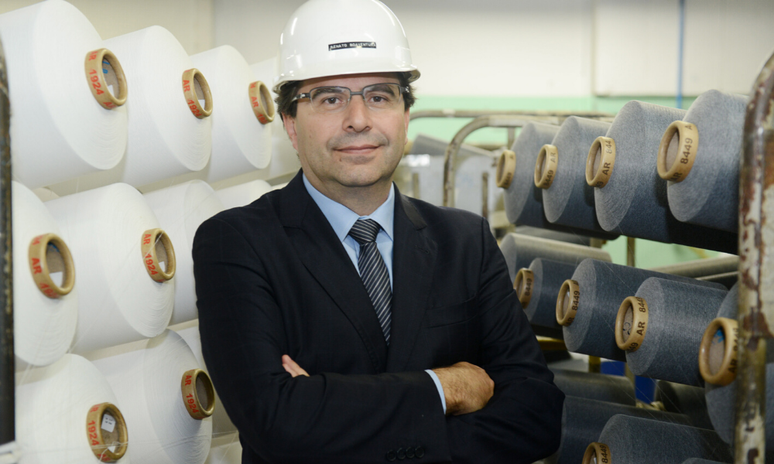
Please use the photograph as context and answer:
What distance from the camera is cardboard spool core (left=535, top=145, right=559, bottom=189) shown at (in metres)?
1.37

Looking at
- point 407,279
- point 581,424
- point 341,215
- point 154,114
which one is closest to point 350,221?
point 341,215

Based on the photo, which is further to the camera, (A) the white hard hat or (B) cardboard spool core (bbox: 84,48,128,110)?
(A) the white hard hat

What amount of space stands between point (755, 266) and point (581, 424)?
773mm

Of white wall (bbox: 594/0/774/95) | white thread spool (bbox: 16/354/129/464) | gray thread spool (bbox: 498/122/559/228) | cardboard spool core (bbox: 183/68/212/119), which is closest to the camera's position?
white thread spool (bbox: 16/354/129/464)

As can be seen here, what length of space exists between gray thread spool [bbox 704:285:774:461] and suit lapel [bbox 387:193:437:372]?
0.44 meters

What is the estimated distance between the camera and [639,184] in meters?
1.12

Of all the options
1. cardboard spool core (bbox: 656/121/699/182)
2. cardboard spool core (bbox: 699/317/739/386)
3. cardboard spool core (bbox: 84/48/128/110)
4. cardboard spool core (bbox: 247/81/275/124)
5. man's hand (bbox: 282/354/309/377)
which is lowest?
man's hand (bbox: 282/354/309/377)

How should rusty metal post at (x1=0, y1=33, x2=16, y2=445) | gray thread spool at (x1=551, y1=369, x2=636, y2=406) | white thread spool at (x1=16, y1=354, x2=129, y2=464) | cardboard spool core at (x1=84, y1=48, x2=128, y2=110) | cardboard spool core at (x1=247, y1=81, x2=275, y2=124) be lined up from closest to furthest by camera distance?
1. rusty metal post at (x1=0, y1=33, x2=16, y2=445)
2. white thread spool at (x1=16, y1=354, x2=129, y2=464)
3. cardboard spool core at (x1=84, y1=48, x2=128, y2=110)
4. cardboard spool core at (x1=247, y1=81, x2=275, y2=124)
5. gray thread spool at (x1=551, y1=369, x2=636, y2=406)

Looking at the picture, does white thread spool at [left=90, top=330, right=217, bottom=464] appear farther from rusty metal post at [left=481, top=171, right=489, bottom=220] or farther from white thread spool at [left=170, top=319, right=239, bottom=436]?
rusty metal post at [left=481, top=171, right=489, bottom=220]

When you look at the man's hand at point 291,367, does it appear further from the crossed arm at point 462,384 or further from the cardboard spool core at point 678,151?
the cardboard spool core at point 678,151

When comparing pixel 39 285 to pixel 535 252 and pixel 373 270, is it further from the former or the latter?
pixel 535 252

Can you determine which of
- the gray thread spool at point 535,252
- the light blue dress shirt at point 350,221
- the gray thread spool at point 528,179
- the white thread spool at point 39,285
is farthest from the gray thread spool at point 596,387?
the white thread spool at point 39,285

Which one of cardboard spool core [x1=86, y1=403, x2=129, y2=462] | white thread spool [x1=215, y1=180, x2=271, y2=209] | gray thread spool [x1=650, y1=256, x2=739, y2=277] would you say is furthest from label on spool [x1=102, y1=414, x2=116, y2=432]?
gray thread spool [x1=650, y1=256, x2=739, y2=277]

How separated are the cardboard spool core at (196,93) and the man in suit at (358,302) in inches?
5.7
